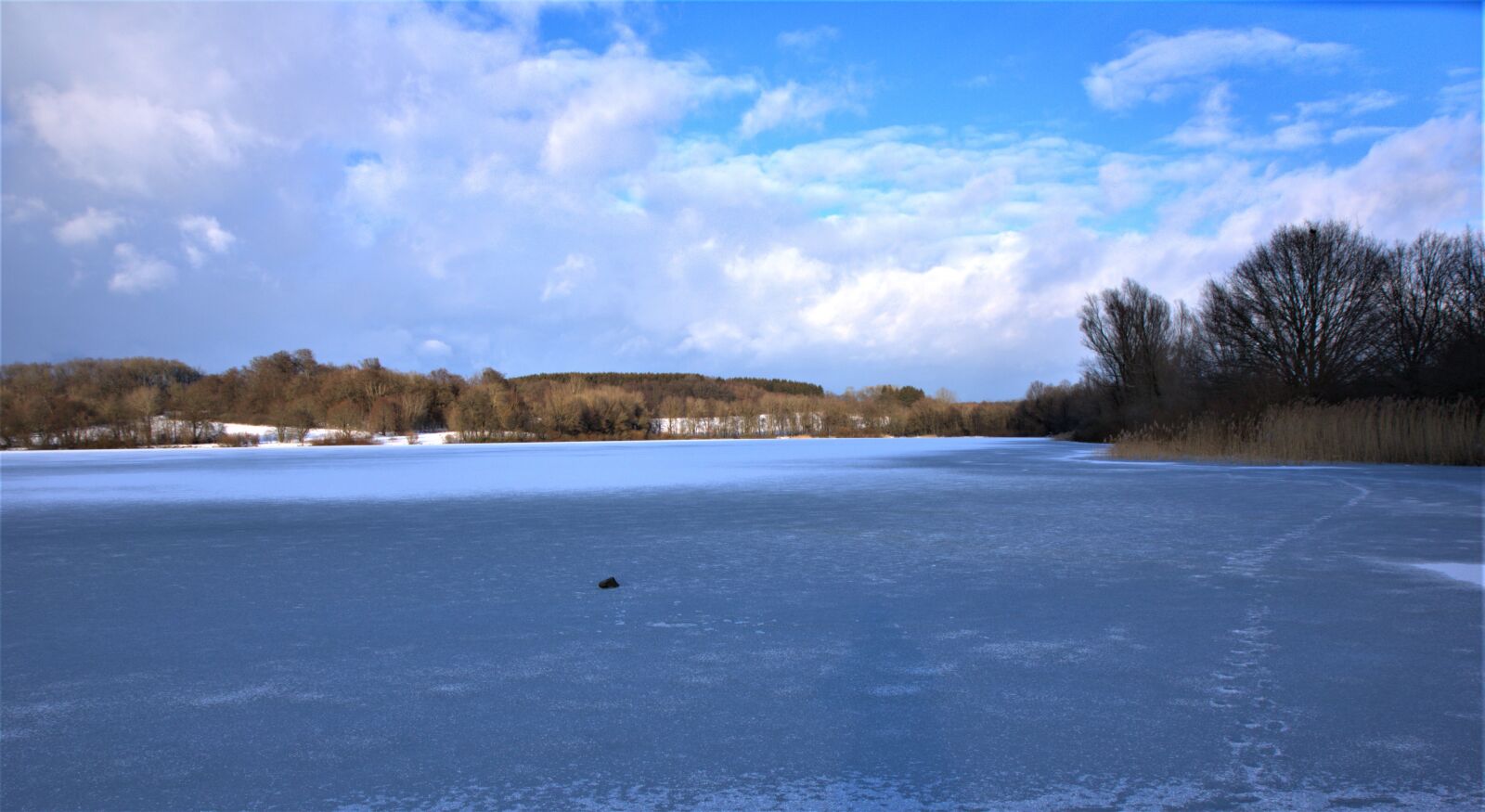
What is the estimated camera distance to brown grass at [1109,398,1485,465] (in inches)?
623

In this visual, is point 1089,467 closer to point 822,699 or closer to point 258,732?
point 822,699

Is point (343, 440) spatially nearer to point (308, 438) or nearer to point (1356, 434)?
point (308, 438)

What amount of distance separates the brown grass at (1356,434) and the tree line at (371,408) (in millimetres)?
37732

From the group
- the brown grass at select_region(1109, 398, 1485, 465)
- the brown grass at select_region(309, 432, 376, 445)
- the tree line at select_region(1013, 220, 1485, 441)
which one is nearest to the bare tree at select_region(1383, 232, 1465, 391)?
the tree line at select_region(1013, 220, 1485, 441)

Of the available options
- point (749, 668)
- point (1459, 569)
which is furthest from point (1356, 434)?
point (749, 668)

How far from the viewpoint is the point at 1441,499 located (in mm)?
9430

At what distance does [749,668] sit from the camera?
128 inches

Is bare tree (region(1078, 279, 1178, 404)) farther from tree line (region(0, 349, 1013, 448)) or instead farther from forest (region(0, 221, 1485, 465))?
tree line (region(0, 349, 1013, 448))

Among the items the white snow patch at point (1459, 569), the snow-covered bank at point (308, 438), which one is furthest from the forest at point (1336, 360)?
the snow-covered bank at point (308, 438)

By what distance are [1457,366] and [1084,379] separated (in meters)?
23.2

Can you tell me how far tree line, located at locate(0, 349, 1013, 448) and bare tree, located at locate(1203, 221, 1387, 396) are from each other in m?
33.2

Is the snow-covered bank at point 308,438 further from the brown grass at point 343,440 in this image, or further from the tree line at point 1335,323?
the tree line at point 1335,323

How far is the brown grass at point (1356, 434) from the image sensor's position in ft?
51.9

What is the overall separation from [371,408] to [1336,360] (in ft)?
179
